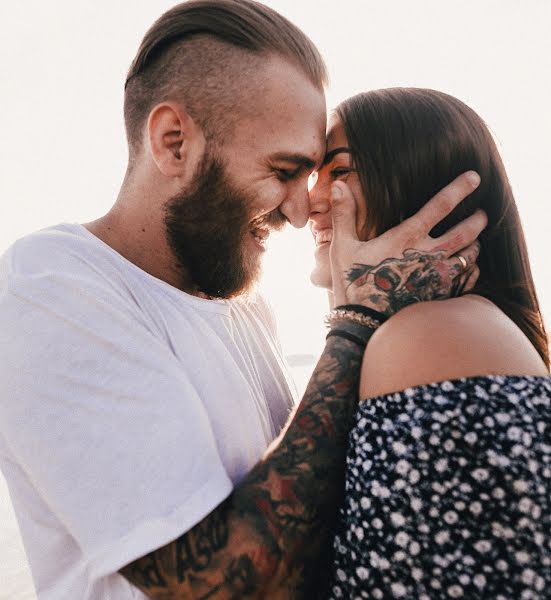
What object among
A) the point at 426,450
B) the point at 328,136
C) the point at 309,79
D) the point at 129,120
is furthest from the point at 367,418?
the point at 129,120

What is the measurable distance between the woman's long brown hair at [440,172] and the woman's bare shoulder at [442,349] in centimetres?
50

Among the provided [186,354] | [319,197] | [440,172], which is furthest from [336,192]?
[186,354]

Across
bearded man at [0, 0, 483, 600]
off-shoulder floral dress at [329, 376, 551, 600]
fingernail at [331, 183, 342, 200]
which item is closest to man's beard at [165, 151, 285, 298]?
bearded man at [0, 0, 483, 600]

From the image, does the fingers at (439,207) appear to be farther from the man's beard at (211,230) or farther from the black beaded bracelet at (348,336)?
the man's beard at (211,230)

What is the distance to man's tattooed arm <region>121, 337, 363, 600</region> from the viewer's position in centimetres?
138

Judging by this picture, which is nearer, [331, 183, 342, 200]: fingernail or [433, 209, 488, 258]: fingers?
[433, 209, 488, 258]: fingers

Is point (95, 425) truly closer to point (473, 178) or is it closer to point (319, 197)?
point (319, 197)

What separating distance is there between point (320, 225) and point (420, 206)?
54 cm

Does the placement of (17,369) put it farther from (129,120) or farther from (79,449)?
(129,120)

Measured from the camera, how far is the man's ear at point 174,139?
230 centimetres

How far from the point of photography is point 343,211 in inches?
91.7

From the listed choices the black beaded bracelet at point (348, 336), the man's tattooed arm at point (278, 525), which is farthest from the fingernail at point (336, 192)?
the man's tattooed arm at point (278, 525)

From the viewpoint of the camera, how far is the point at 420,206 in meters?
2.26

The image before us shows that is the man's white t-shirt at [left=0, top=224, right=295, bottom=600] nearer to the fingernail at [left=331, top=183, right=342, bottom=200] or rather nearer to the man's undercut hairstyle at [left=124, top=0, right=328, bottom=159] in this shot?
the man's undercut hairstyle at [left=124, top=0, right=328, bottom=159]
